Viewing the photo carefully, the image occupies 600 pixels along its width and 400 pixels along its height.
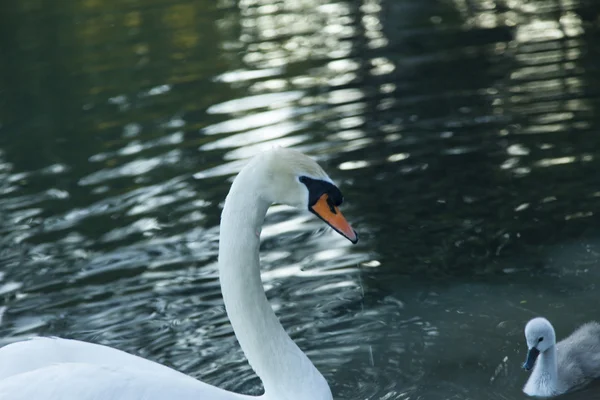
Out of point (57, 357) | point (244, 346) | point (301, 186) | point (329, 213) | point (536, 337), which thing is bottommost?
point (536, 337)

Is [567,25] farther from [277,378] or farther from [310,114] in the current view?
[277,378]

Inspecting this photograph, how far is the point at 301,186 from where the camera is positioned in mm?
4219

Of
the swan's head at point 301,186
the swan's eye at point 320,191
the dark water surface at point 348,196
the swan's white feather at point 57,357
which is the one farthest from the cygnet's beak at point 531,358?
the swan's white feather at point 57,357

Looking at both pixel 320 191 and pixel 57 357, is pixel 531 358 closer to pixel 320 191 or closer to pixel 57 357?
pixel 320 191

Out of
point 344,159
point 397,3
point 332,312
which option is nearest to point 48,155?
point 344,159

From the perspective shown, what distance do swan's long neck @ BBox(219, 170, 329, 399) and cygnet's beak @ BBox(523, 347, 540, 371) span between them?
156 cm

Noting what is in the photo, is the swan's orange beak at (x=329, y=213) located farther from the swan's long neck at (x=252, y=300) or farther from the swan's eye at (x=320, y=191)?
the swan's long neck at (x=252, y=300)

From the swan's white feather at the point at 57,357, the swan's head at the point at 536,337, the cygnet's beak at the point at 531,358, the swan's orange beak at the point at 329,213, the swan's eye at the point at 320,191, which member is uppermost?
the swan's eye at the point at 320,191

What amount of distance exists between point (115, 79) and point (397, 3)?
5.38 m

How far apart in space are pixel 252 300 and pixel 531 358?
191cm

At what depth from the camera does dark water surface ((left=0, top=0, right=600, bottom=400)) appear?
6.25 meters

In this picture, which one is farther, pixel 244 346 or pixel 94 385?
pixel 244 346

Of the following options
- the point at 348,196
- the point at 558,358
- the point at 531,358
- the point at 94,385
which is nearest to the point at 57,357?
the point at 94,385

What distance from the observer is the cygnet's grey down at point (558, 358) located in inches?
218
